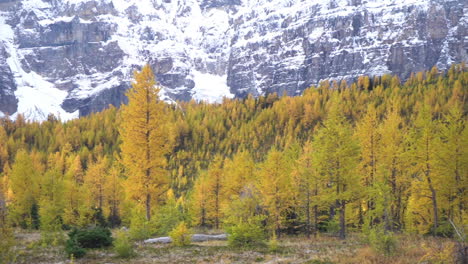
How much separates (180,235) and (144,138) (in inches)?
273

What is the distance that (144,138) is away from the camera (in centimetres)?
2473

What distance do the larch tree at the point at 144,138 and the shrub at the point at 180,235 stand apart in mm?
4658

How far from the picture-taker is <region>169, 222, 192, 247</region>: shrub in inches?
825

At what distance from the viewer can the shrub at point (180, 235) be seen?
20953mm

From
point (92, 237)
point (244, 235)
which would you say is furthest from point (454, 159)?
point (92, 237)

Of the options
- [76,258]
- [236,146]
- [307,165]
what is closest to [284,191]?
[307,165]

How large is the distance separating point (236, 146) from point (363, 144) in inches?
3668

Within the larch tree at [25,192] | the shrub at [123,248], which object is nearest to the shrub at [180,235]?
the shrub at [123,248]

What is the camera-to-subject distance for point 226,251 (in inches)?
766

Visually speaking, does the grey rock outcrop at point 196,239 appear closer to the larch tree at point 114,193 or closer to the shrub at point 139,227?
the shrub at point 139,227

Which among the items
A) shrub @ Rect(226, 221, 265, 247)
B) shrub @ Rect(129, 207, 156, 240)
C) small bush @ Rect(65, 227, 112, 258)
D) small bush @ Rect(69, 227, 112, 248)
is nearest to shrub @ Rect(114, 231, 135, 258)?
small bush @ Rect(65, 227, 112, 258)

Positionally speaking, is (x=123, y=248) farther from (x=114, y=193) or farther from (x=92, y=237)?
(x=114, y=193)

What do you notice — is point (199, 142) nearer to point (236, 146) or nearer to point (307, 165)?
point (236, 146)

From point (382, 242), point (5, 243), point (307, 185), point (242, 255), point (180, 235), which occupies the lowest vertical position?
point (242, 255)
